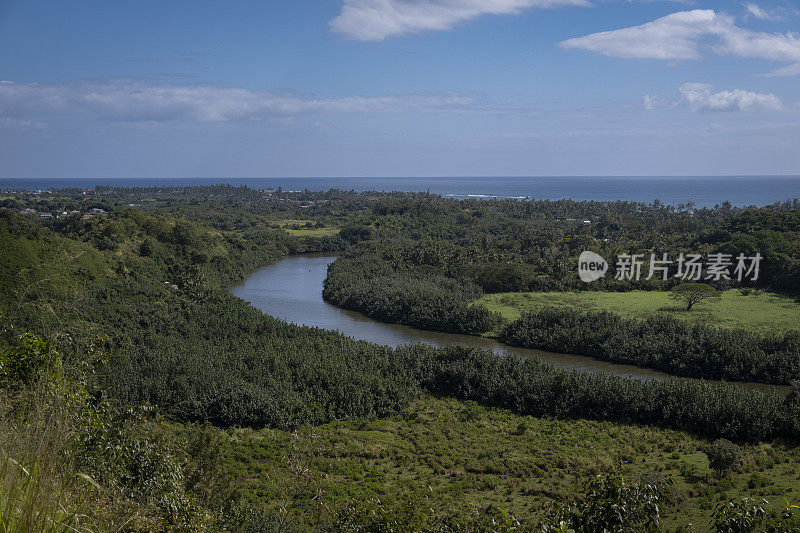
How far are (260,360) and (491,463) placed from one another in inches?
499

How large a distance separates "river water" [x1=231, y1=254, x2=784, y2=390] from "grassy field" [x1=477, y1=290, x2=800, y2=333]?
566 cm

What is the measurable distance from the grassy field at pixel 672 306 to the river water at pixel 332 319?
5.66 metres

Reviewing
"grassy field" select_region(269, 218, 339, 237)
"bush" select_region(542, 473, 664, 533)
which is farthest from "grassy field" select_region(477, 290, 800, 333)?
"grassy field" select_region(269, 218, 339, 237)

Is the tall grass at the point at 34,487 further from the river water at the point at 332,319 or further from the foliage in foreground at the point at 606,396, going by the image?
the river water at the point at 332,319

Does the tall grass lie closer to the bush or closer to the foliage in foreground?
the bush

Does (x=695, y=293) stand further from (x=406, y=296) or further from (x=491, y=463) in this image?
(x=491, y=463)

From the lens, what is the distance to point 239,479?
54.2 feet

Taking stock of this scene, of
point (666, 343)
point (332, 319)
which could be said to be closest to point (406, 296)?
point (332, 319)

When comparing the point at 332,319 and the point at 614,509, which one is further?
the point at 332,319

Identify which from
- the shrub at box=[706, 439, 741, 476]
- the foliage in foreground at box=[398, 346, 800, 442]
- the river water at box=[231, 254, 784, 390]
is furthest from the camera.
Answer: the river water at box=[231, 254, 784, 390]

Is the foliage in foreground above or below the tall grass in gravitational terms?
below

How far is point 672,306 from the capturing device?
37750 mm

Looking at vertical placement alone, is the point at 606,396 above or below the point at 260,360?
above

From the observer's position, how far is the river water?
30.7m
